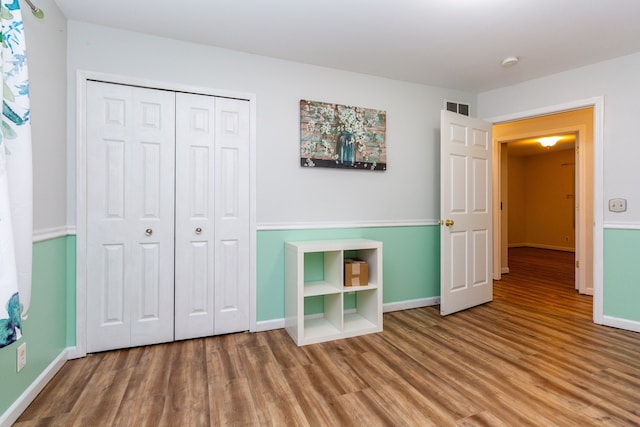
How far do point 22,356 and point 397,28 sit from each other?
303 centimetres

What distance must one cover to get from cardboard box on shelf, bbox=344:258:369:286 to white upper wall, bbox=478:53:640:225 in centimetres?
222

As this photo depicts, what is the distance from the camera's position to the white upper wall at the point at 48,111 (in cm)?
182

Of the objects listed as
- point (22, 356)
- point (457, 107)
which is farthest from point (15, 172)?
point (457, 107)

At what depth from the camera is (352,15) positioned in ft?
7.13

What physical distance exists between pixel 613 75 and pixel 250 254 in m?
3.51

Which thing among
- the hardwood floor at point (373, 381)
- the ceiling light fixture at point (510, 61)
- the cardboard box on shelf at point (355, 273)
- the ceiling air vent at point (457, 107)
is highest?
the ceiling light fixture at point (510, 61)

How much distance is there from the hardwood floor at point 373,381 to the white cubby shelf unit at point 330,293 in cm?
13

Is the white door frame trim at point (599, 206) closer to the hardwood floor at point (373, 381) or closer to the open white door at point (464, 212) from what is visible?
the hardwood floor at point (373, 381)

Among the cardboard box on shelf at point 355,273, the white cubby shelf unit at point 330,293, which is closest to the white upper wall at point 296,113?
the white cubby shelf unit at point 330,293

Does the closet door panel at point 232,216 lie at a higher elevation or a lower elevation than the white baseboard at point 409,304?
higher

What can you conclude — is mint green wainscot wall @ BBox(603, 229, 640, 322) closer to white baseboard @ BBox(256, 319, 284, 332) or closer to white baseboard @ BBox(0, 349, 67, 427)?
white baseboard @ BBox(256, 319, 284, 332)

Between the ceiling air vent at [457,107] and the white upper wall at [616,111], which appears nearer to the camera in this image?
the white upper wall at [616,111]

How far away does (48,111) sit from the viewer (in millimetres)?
1978

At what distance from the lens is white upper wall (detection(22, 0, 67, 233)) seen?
5.96ft
